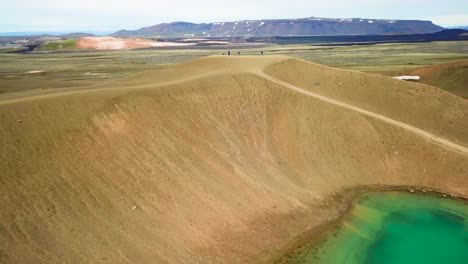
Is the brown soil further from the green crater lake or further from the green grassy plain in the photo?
the green crater lake

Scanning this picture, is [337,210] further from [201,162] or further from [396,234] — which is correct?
[201,162]

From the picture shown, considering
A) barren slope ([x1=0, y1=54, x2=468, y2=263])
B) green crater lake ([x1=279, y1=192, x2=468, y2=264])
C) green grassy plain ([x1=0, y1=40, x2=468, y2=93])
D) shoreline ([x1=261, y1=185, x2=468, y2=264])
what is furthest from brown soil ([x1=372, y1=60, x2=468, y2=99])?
green crater lake ([x1=279, y1=192, x2=468, y2=264])

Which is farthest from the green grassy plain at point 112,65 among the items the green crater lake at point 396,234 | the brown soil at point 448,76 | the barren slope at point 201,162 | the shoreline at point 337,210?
the green crater lake at point 396,234

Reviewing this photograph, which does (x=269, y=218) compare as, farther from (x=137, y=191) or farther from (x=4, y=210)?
(x=4, y=210)

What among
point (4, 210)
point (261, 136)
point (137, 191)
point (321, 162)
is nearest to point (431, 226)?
point (321, 162)

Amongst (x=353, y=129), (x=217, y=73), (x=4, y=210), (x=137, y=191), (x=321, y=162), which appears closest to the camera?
(x=4, y=210)

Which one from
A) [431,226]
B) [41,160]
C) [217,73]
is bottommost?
[431,226]

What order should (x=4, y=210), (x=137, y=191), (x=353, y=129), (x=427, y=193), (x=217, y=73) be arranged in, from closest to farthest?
(x=4, y=210) < (x=137, y=191) < (x=427, y=193) < (x=353, y=129) < (x=217, y=73)
